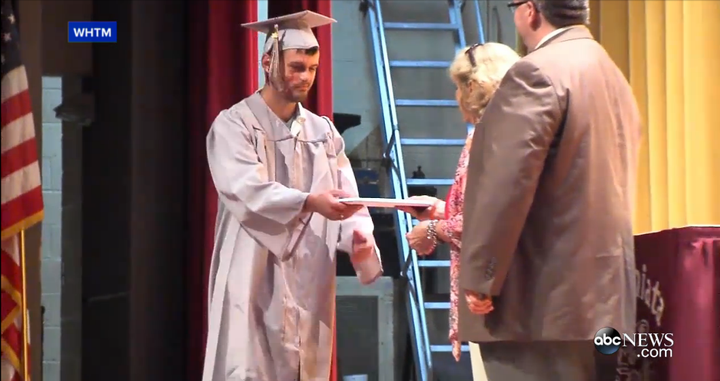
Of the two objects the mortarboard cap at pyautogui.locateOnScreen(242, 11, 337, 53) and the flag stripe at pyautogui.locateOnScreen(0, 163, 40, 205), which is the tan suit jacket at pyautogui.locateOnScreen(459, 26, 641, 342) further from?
the flag stripe at pyautogui.locateOnScreen(0, 163, 40, 205)

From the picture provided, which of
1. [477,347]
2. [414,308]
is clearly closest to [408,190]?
[414,308]

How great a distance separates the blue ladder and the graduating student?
1.96 meters

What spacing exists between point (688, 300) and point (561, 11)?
83 cm

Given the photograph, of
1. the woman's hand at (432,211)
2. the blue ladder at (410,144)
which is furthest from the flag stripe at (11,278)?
the blue ladder at (410,144)

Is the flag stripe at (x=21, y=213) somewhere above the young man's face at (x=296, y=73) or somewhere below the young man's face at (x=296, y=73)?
below

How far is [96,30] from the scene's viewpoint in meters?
4.06

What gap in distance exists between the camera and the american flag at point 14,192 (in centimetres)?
279

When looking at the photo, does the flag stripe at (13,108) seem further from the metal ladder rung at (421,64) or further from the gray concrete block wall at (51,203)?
the metal ladder rung at (421,64)

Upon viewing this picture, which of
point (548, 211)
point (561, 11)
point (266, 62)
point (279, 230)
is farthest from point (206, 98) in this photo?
point (548, 211)

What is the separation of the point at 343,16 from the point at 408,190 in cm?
117

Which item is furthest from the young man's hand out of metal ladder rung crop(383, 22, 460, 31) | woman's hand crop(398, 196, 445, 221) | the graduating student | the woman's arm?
metal ladder rung crop(383, 22, 460, 31)

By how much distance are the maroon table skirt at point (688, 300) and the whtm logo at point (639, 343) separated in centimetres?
2

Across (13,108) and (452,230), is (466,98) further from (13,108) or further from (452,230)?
(13,108)

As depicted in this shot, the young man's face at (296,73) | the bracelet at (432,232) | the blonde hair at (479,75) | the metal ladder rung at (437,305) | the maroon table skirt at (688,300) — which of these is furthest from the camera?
the metal ladder rung at (437,305)
